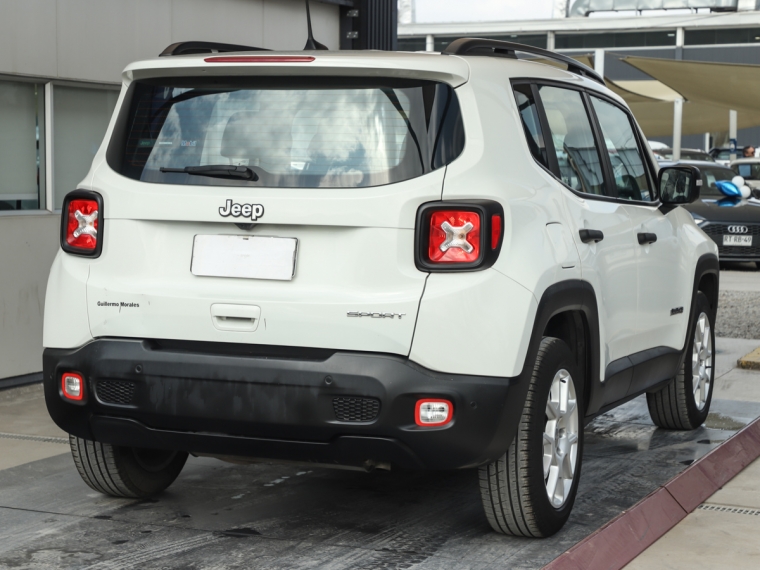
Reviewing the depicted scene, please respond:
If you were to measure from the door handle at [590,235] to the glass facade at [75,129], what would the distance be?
473 cm

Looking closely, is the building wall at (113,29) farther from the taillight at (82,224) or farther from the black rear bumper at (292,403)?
the black rear bumper at (292,403)

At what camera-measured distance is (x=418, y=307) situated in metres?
3.98

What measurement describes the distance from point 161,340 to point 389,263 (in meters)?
0.89

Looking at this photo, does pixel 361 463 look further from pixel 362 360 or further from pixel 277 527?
pixel 277 527

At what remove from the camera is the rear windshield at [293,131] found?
4.13 m

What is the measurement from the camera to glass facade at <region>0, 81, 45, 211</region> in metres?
7.98

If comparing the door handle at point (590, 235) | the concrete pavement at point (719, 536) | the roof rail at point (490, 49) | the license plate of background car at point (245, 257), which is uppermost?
the roof rail at point (490, 49)

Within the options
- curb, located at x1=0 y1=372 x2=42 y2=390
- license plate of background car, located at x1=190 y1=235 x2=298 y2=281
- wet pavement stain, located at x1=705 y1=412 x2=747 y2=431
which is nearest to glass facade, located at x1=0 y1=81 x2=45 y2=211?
curb, located at x1=0 y1=372 x2=42 y2=390

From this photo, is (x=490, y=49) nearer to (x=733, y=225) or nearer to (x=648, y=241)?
(x=648, y=241)

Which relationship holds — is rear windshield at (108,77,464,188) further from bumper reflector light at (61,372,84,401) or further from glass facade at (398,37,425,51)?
glass facade at (398,37,425,51)

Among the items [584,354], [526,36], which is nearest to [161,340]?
[584,354]

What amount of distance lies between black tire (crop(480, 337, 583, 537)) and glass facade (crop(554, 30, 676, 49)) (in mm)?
68519

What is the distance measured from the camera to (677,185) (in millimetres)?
5996

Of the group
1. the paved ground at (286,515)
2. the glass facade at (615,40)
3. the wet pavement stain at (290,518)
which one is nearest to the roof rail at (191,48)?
the wet pavement stain at (290,518)
